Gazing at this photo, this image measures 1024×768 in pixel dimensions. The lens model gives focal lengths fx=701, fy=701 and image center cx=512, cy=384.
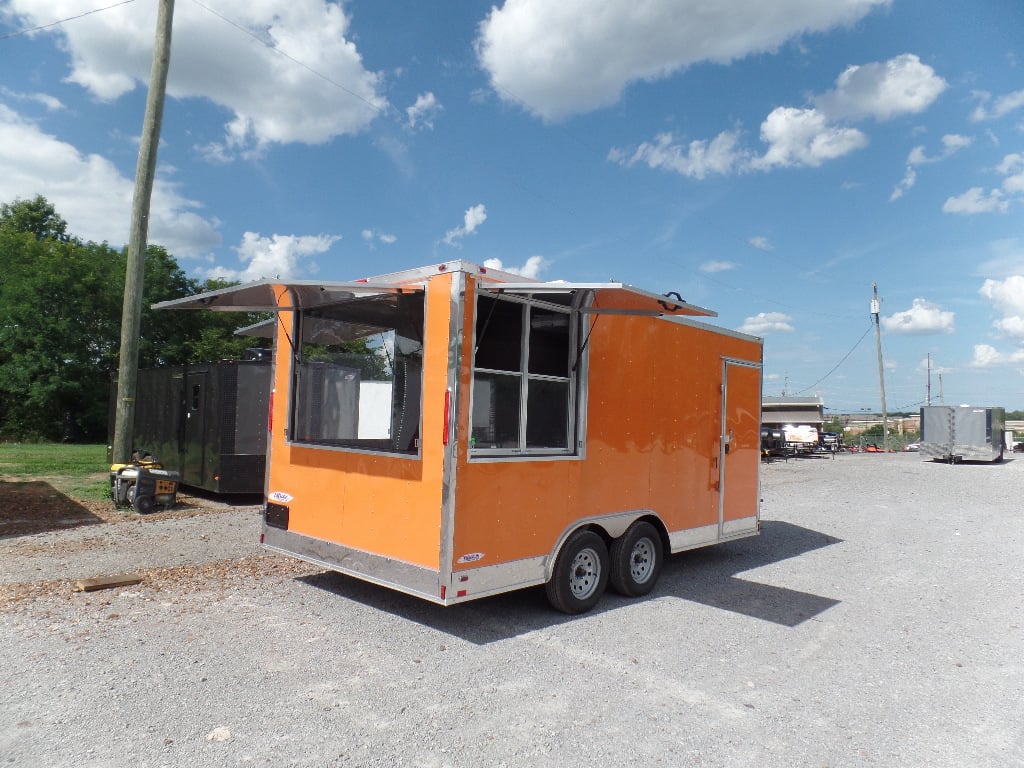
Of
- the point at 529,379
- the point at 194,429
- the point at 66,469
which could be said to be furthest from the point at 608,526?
the point at 66,469

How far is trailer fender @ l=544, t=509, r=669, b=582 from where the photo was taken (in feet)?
17.6

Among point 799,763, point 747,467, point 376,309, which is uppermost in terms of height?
point 376,309

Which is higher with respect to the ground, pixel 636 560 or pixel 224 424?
pixel 224 424

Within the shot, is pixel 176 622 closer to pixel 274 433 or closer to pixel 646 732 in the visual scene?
pixel 274 433

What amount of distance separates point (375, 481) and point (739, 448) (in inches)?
172

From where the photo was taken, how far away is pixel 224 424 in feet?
34.5

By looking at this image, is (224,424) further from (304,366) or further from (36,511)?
(304,366)

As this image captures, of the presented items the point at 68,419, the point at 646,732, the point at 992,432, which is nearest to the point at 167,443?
the point at 646,732

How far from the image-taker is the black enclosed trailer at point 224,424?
10.5 metres

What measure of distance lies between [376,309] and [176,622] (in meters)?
2.76

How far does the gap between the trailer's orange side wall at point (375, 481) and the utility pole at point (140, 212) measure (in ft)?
18.1

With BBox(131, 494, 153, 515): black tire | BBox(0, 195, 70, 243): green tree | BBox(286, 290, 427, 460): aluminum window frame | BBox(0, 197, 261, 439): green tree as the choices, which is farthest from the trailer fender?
BBox(0, 195, 70, 243): green tree

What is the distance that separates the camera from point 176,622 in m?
5.06

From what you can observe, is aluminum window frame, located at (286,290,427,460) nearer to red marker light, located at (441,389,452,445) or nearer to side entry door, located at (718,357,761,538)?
red marker light, located at (441,389,452,445)
